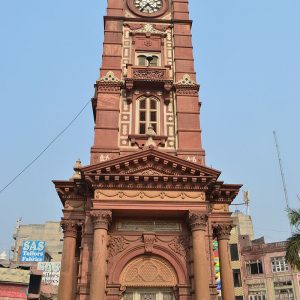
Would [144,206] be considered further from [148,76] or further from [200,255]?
[148,76]

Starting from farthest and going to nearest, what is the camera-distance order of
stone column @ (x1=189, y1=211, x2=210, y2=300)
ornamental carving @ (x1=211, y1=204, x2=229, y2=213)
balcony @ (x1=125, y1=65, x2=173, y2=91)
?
1. balcony @ (x1=125, y1=65, x2=173, y2=91)
2. ornamental carving @ (x1=211, y1=204, x2=229, y2=213)
3. stone column @ (x1=189, y1=211, x2=210, y2=300)

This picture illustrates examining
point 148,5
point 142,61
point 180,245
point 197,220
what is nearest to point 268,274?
point 180,245

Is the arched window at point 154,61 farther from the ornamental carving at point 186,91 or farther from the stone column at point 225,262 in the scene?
the stone column at point 225,262

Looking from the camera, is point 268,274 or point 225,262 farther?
point 268,274

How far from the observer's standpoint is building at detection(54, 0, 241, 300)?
64.5 ft

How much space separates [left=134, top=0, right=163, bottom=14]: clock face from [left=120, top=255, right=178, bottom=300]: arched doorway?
17.1 meters

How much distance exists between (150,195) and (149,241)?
2.25 m

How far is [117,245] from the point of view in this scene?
2045 centimetres

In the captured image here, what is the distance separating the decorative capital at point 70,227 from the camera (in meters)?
21.1

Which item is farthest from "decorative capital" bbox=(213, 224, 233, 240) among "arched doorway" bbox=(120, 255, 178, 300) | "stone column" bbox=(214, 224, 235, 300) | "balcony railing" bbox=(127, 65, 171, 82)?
"balcony railing" bbox=(127, 65, 171, 82)

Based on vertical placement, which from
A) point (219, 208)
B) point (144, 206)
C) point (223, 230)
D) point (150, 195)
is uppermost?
point (219, 208)

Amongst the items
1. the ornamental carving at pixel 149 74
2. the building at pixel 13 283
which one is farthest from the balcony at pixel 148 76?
the building at pixel 13 283

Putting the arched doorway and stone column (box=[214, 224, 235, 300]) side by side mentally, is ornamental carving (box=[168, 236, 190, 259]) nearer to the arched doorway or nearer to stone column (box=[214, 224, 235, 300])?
the arched doorway

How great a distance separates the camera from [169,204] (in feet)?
66.5
